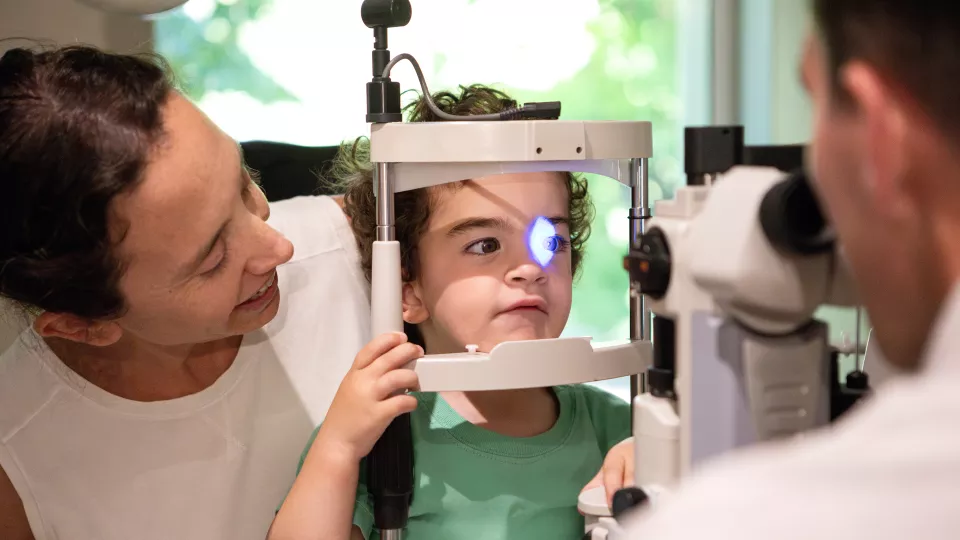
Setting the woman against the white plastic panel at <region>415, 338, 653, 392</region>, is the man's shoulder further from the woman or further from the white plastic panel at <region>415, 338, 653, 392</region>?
the woman

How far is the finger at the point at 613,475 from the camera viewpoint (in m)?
1.07

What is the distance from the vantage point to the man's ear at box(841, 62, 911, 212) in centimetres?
56

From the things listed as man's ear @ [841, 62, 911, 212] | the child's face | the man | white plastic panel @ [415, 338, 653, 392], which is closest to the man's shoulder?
the man

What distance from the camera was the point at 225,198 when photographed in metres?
1.10

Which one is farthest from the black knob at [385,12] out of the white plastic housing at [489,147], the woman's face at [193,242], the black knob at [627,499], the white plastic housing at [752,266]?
the black knob at [627,499]

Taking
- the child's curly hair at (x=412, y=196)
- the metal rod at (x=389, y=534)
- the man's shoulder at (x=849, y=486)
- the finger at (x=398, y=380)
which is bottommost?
the metal rod at (x=389, y=534)

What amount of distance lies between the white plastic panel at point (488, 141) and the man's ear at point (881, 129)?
0.47 m

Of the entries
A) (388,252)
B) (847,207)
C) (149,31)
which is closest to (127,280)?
(388,252)

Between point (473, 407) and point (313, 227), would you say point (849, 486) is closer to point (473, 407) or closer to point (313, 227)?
point (473, 407)

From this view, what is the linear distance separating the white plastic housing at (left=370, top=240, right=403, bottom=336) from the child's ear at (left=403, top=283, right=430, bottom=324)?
0.55 ft

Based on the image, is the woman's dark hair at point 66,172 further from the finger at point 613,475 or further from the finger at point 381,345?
the finger at point 613,475

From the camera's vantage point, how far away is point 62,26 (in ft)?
5.44

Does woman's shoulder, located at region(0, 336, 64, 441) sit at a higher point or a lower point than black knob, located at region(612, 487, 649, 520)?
higher

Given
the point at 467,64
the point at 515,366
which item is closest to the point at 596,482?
the point at 515,366
